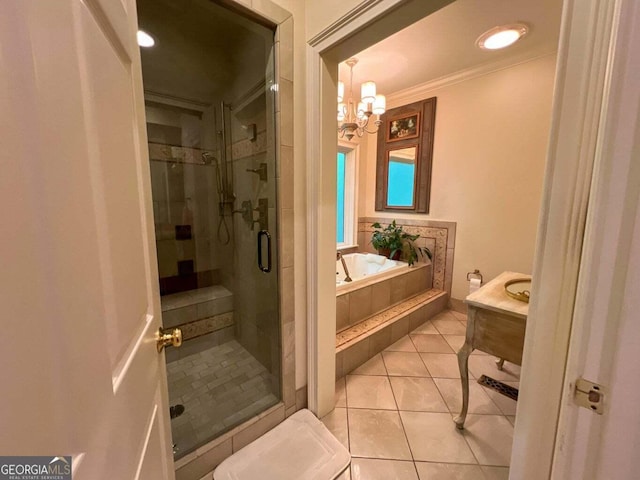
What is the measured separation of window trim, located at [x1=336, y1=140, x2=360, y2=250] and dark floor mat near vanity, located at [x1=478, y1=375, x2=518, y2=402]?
231cm

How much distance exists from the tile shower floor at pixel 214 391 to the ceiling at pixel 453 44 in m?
2.67

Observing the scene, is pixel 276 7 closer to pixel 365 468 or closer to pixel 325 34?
pixel 325 34

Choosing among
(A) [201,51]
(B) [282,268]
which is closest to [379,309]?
(B) [282,268]

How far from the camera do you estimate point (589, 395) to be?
19.7 inches

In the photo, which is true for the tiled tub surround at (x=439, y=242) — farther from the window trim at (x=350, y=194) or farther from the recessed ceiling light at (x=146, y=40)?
the recessed ceiling light at (x=146, y=40)

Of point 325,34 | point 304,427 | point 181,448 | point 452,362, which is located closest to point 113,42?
point 325,34

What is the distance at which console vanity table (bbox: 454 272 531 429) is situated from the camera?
1.31 meters

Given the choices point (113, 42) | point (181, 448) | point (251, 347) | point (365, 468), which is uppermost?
point (113, 42)

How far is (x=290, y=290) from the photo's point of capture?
5.19ft

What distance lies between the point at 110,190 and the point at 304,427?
1663 mm

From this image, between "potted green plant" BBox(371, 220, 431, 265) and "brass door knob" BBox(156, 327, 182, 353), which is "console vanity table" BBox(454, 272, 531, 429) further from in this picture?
"potted green plant" BBox(371, 220, 431, 265)

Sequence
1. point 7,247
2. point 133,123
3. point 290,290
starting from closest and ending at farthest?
point 7,247 < point 133,123 < point 290,290

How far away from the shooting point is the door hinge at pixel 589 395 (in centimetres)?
49

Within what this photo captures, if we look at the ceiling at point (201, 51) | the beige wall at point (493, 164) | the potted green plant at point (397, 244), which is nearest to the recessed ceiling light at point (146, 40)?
the ceiling at point (201, 51)
